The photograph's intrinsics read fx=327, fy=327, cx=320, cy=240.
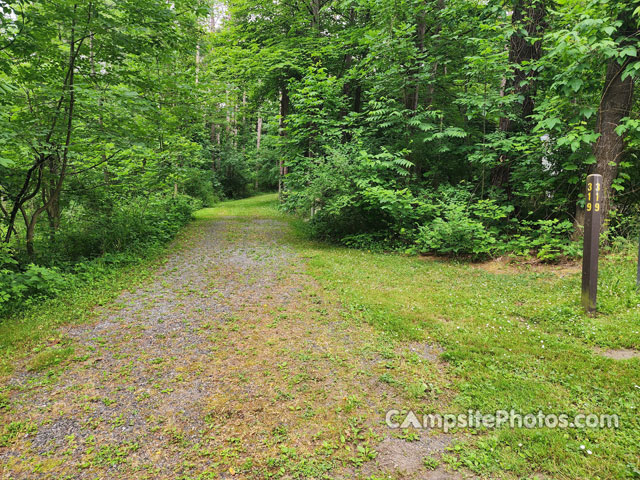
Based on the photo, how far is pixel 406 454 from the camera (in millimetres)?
2432

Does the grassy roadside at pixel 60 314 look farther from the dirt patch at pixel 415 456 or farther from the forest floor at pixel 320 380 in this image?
the dirt patch at pixel 415 456

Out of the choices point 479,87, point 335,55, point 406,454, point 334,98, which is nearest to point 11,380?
point 406,454

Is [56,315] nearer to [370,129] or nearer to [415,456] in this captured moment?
[415,456]

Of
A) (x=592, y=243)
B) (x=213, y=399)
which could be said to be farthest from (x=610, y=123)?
(x=213, y=399)

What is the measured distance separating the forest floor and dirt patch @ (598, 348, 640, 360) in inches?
1.0

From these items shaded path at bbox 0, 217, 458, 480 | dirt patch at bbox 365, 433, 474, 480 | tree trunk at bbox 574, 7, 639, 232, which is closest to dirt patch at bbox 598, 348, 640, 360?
shaded path at bbox 0, 217, 458, 480

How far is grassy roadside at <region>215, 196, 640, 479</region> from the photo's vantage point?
2320mm

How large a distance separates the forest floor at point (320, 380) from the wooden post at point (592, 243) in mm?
257

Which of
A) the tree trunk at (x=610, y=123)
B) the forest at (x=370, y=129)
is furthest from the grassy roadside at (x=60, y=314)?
the tree trunk at (x=610, y=123)

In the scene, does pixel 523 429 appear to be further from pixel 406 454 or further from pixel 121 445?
pixel 121 445

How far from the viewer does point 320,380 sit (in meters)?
3.37

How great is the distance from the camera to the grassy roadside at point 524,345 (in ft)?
7.61

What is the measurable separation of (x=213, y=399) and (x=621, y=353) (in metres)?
4.24

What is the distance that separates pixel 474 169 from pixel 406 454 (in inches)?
367
